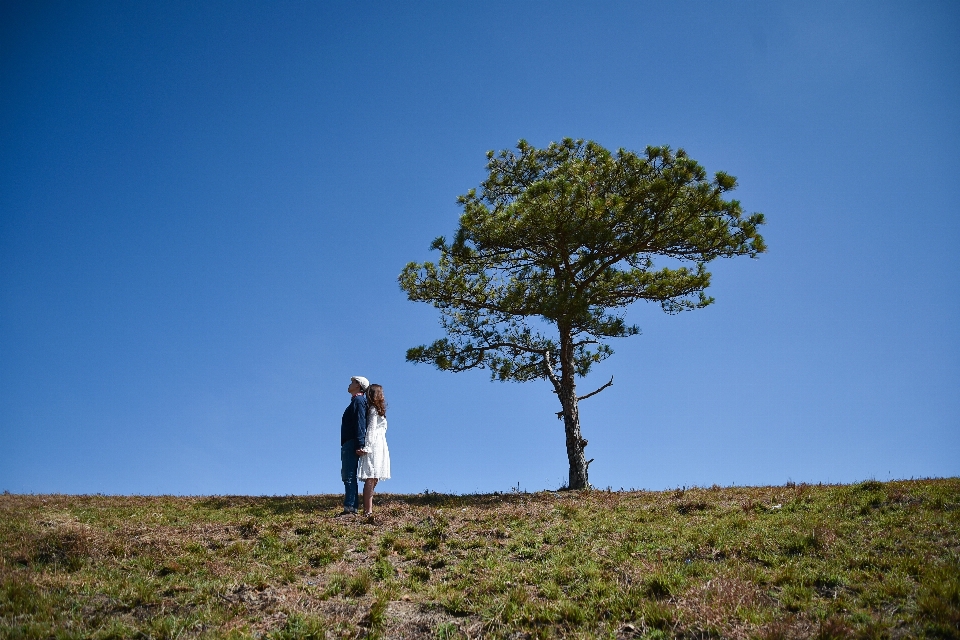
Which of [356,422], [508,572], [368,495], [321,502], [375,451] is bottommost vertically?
[508,572]

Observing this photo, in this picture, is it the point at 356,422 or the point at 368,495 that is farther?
the point at 368,495

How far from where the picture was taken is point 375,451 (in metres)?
11.2

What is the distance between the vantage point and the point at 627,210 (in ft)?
54.4

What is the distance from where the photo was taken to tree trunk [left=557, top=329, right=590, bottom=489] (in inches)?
664

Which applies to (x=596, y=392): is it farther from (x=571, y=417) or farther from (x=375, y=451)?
(x=375, y=451)

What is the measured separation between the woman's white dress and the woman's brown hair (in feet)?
0.23

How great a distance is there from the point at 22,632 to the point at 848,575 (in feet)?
31.0

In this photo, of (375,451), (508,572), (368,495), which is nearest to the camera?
(508,572)

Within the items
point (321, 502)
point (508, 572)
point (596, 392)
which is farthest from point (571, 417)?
point (508, 572)

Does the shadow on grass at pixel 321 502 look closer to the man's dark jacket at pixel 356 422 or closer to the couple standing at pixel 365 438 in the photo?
the couple standing at pixel 365 438

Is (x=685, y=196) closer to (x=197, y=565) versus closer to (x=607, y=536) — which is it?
(x=607, y=536)

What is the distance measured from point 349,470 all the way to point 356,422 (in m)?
1.09

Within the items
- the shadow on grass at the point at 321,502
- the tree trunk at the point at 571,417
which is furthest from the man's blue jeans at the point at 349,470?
the tree trunk at the point at 571,417

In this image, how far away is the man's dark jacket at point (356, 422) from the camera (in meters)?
11.0
